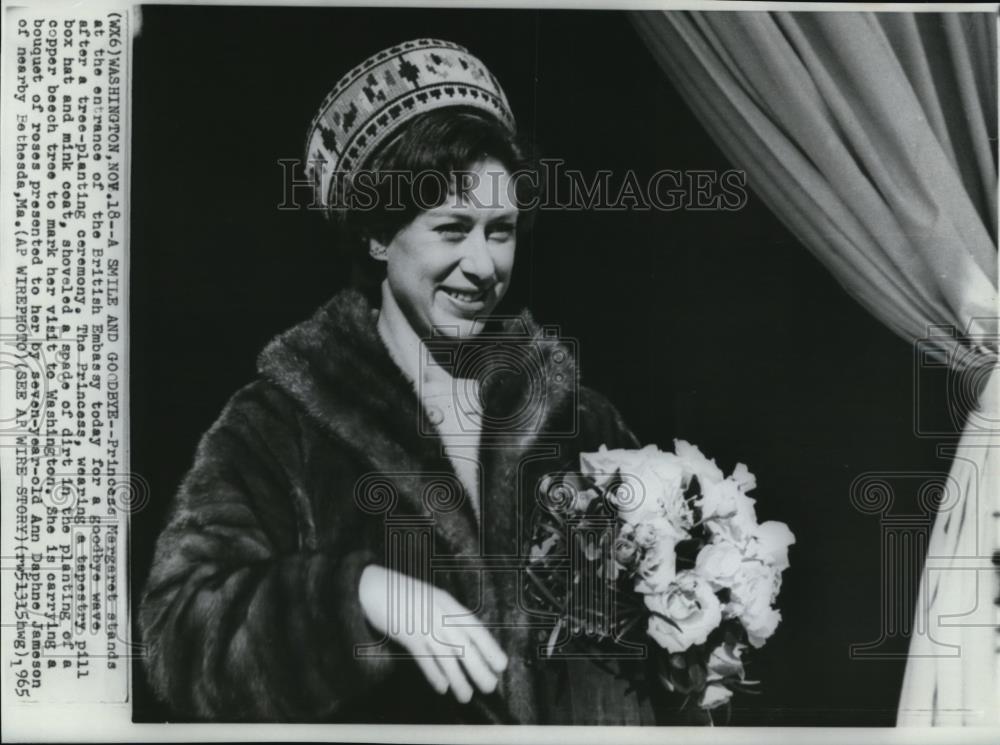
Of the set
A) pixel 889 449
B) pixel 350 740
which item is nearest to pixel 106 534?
pixel 350 740

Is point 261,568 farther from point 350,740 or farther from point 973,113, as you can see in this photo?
point 973,113

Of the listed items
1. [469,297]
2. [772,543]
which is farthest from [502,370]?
[772,543]

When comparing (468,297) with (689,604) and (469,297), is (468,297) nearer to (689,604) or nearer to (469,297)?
(469,297)

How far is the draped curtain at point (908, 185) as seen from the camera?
2895 mm

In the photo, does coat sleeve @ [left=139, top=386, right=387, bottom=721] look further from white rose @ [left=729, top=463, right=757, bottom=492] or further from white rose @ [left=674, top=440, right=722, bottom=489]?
white rose @ [left=729, top=463, right=757, bottom=492]

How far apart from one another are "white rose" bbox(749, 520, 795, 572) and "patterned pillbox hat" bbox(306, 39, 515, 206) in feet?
4.38

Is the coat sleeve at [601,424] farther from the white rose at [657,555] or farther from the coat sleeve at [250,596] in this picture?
the coat sleeve at [250,596]

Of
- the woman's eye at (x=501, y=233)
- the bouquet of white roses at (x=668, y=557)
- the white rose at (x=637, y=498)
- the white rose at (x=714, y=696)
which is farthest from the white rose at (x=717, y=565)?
the woman's eye at (x=501, y=233)

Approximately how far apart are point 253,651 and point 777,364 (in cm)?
162

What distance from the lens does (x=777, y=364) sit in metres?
2.89

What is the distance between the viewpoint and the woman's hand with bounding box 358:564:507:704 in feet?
9.36

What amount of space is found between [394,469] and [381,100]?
100 centimetres

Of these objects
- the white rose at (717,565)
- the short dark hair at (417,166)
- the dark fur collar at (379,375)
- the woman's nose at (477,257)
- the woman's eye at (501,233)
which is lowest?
the white rose at (717,565)

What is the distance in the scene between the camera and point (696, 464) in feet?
9.41
